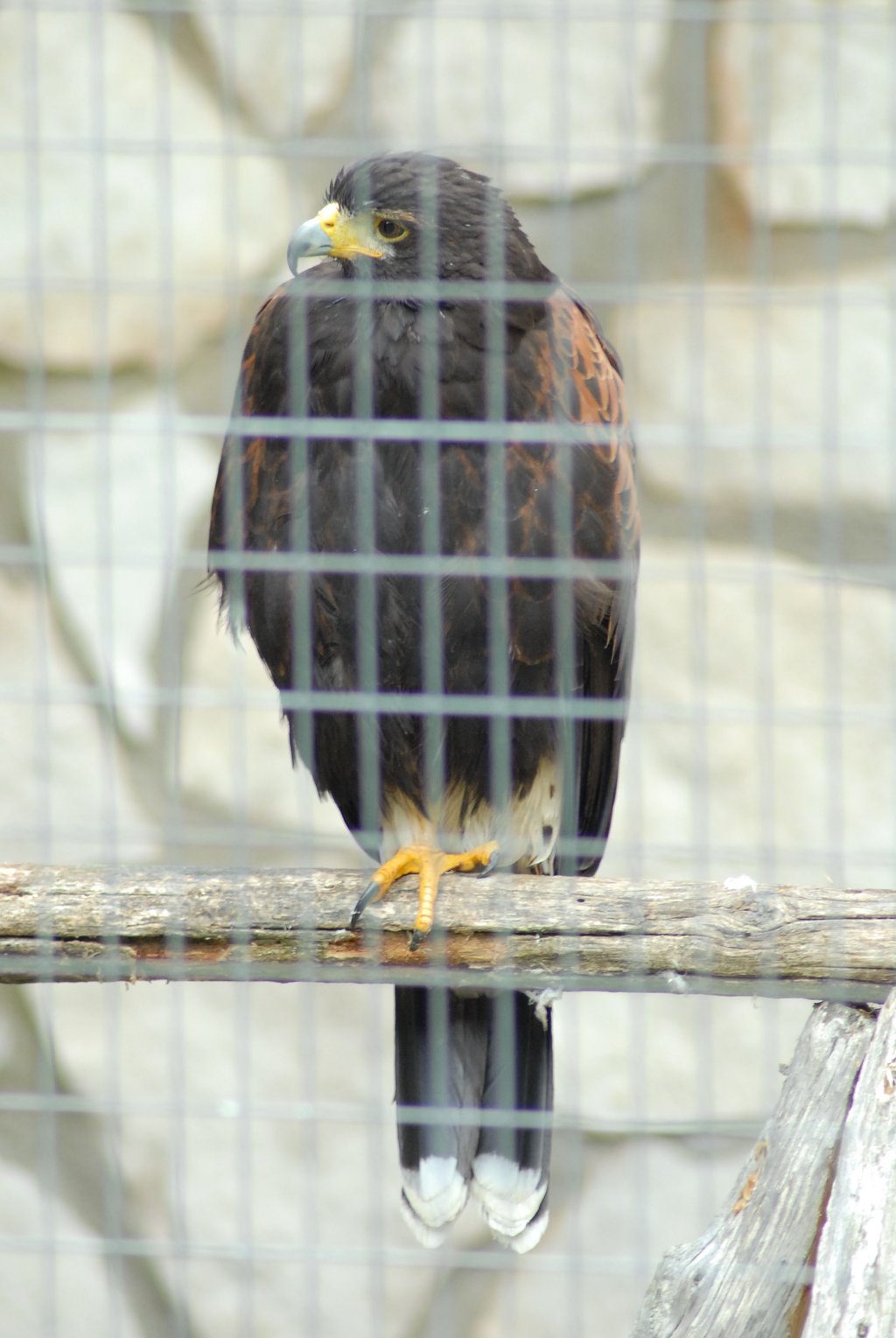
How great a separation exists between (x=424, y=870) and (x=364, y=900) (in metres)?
0.15

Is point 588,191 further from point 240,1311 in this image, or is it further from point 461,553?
point 240,1311

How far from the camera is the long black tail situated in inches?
80.2

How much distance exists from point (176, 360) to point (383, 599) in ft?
2.45

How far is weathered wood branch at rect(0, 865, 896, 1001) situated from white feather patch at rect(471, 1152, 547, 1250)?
0.46 m

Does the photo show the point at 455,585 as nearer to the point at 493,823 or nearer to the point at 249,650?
the point at 493,823

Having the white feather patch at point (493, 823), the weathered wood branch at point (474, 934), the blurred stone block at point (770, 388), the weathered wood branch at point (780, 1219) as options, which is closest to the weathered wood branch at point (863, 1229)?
the weathered wood branch at point (780, 1219)

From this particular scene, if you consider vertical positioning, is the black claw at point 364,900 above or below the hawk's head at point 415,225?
below

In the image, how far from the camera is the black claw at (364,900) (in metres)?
1.73

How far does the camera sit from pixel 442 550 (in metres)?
1.89

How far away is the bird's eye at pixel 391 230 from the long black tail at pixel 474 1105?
3.22ft

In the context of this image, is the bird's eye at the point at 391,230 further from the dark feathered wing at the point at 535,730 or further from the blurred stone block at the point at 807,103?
the blurred stone block at the point at 807,103

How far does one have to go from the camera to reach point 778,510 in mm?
2436

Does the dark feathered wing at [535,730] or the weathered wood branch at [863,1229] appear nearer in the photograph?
the weathered wood branch at [863,1229]

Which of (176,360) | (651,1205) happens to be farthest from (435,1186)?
(176,360)
